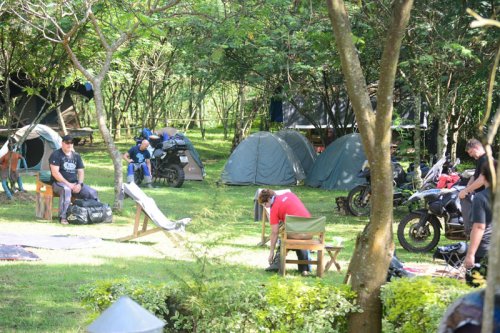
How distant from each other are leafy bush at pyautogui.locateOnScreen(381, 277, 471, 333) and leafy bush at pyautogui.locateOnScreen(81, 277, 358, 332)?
275 millimetres

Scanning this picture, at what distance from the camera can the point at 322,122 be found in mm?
24359

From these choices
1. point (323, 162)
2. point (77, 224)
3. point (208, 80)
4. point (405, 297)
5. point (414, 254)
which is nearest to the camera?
point (405, 297)

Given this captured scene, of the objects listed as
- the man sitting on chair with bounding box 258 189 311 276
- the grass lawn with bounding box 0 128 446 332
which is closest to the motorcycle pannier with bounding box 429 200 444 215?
the grass lawn with bounding box 0 128 446 332

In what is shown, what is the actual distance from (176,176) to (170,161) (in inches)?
16.2

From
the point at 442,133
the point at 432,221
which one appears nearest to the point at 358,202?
the point at 442,133

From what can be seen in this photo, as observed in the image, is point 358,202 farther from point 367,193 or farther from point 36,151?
point 36,151

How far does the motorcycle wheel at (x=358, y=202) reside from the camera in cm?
1397

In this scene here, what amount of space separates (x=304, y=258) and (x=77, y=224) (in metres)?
4.62

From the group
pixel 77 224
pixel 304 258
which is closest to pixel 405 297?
pixel 304 258

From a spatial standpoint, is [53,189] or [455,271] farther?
[53,189]

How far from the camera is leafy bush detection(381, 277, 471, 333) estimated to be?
5109 mm

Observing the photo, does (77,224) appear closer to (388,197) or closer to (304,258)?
(304,258)

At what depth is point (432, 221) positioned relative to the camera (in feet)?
33.3

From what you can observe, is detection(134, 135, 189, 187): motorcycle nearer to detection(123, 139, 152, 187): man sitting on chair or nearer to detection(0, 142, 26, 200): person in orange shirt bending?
detection(123, 139, 152, 187): man sitting on chair
